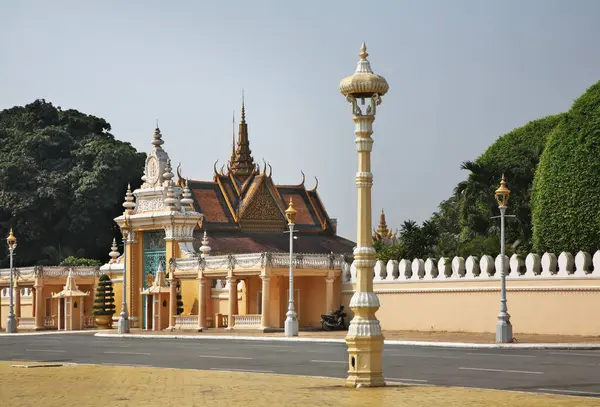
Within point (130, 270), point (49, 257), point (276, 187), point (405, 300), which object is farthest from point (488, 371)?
point (49, 257)

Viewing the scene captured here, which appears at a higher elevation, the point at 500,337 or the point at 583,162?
the point at 583,162

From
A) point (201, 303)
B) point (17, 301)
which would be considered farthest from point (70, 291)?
point (201, 303)

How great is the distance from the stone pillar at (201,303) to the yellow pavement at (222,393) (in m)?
24.9

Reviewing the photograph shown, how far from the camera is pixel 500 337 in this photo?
3259 cm

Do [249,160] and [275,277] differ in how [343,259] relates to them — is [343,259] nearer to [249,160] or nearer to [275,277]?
[275,277]

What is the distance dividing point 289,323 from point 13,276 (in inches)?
843

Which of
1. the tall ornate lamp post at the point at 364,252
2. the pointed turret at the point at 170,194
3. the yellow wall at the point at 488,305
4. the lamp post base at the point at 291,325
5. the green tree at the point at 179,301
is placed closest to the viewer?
the tall ornate lamp post at the point at 364,252

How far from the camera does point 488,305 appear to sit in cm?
3888

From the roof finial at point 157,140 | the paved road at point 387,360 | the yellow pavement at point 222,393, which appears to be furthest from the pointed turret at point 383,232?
the yellow pavement at point 222,393

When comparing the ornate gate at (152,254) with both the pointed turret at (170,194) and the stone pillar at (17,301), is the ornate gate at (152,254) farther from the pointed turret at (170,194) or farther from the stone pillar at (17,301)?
the stone pillar at (17,301)

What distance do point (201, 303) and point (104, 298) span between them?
7.64m

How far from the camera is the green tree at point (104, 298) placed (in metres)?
53.6

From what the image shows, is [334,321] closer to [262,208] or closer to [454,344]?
[454,344]

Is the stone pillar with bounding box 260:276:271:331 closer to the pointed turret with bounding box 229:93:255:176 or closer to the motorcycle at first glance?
the motorcycle
